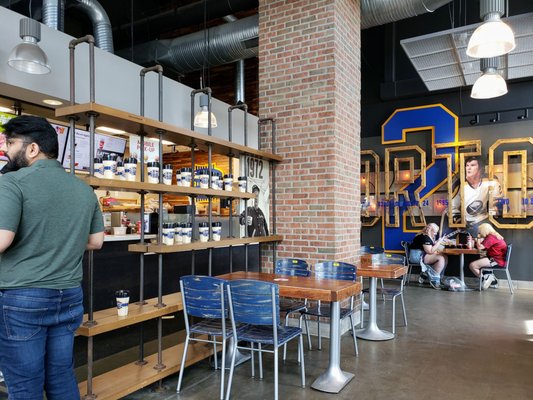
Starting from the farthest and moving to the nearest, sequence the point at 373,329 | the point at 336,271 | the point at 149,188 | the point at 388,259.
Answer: the point at 388,259
the point at 373,329
the point at 336,271
the point at 149,188

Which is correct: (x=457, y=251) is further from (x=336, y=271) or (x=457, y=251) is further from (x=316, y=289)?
(x=316, y=289)

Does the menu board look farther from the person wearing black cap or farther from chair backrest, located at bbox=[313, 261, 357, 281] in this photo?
chair backrest, located at bbox=[313, 261, 357, 281]

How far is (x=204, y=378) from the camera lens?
11.5 feet

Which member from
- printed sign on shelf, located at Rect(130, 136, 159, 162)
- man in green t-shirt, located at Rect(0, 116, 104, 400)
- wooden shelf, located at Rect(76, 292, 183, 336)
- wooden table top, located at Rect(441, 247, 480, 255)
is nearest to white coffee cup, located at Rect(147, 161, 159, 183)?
wooden shelf, located at Rect(76, 292, 183, 336)

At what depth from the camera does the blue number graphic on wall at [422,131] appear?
8.55 meters

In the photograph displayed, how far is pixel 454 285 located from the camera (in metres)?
7.71

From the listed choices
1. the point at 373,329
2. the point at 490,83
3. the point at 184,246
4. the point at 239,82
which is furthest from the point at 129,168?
the point at 239,82

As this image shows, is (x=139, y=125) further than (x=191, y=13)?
No

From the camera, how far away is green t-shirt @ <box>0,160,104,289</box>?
6.00 ft

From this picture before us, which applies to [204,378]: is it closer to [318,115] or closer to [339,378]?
[339,378]

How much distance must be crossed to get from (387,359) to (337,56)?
327cm

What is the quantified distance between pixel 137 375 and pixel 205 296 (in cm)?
76

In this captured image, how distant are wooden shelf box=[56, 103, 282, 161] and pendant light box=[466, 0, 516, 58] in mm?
2465

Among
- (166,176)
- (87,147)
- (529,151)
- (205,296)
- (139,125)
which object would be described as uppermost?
(529,151)
